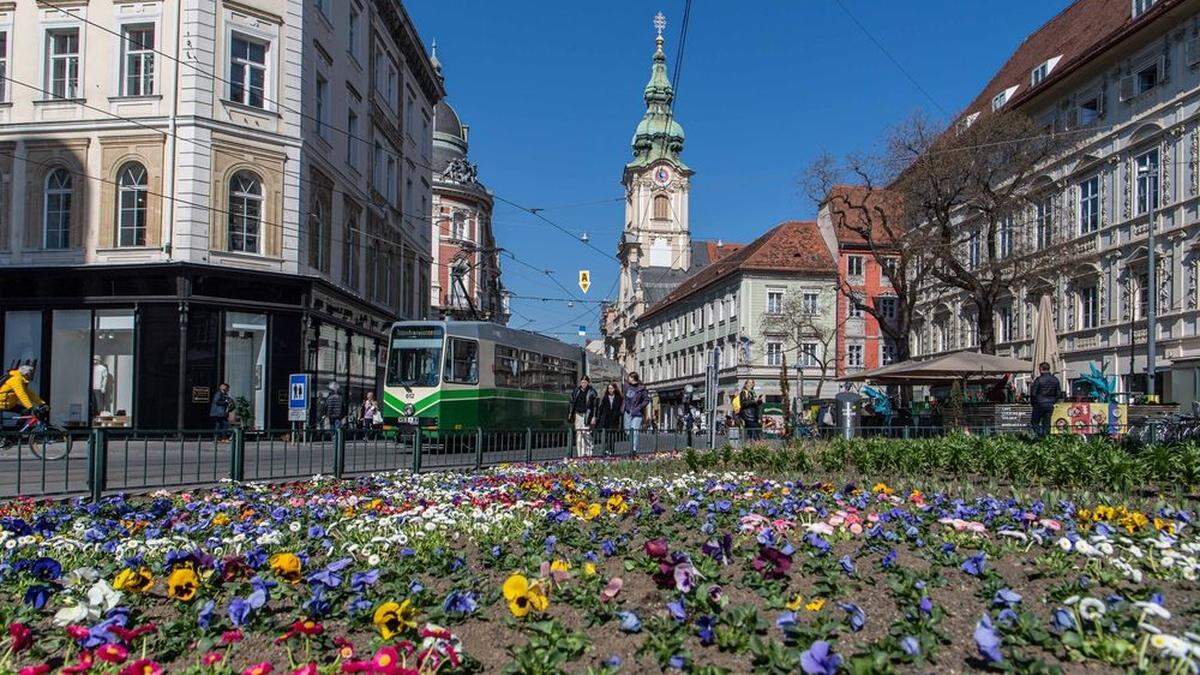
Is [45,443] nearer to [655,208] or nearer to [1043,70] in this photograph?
[1043,70]

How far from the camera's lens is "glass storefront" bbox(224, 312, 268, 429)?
28219 millimetres

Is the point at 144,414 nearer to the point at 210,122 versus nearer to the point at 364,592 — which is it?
the point at 210,122

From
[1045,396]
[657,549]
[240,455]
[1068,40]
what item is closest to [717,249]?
[1068,40]

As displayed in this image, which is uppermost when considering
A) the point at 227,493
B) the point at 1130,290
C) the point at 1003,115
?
the point at 1003,115

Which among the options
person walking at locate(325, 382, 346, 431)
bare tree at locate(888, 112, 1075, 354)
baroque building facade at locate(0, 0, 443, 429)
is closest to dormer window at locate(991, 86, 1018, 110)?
bare tree at locate(888, 112, 1075, 354)

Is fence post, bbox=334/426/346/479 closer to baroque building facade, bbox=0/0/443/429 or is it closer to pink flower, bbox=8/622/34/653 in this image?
pink flower, bbox=8/622/34/653

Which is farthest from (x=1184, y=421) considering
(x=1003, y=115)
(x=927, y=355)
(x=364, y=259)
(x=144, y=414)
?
(x=927, y=355)

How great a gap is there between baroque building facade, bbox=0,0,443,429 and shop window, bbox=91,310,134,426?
0.13ft

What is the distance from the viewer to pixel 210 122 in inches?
1104

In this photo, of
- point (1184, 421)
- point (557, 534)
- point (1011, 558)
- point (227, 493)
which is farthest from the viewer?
point (1184, 421)

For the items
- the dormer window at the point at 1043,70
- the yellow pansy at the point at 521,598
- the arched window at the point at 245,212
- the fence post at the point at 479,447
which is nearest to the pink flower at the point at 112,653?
the yellow pansy at the point at 521,598

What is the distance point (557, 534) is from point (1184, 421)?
44.3 feet

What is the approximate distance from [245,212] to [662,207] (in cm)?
8683

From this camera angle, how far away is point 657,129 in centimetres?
11538
